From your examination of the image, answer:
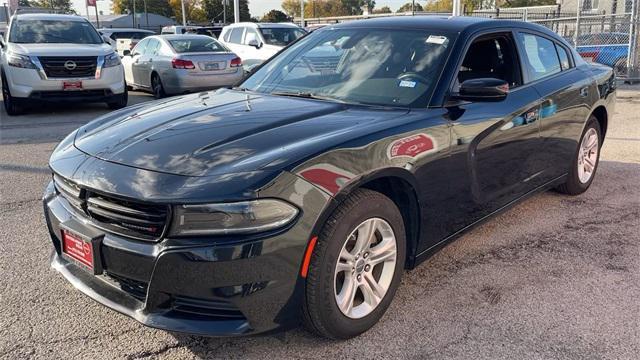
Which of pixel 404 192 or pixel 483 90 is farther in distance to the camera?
pixel 483 90

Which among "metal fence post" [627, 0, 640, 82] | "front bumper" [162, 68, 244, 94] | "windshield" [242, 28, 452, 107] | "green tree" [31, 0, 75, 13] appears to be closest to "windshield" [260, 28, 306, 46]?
"front bumper" [162, 68, 244, 94]

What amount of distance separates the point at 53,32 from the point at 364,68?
28.9 feet

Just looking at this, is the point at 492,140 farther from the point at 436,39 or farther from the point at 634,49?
the point at 634,49

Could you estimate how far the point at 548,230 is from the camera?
4492mm

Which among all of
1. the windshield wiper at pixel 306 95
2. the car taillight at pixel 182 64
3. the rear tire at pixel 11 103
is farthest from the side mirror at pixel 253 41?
the windshield wiper at pixel 306 95

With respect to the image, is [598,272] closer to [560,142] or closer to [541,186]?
[541,186]

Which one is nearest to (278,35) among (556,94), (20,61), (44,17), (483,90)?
(44,17)

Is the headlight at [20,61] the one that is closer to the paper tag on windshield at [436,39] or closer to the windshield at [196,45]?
the windshield at [196,45]

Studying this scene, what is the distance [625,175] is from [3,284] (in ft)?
19.5

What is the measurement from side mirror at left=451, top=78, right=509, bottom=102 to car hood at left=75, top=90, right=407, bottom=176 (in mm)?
441

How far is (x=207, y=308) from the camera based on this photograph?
2.43 metres

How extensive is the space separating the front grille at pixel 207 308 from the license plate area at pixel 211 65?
9942 millimetres

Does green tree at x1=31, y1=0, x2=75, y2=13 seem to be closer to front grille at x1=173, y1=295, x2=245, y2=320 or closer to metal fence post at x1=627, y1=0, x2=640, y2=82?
metal fence post at x1=627, y1=0, x2=640, y2=82

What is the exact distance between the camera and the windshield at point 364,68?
11.4 feet
